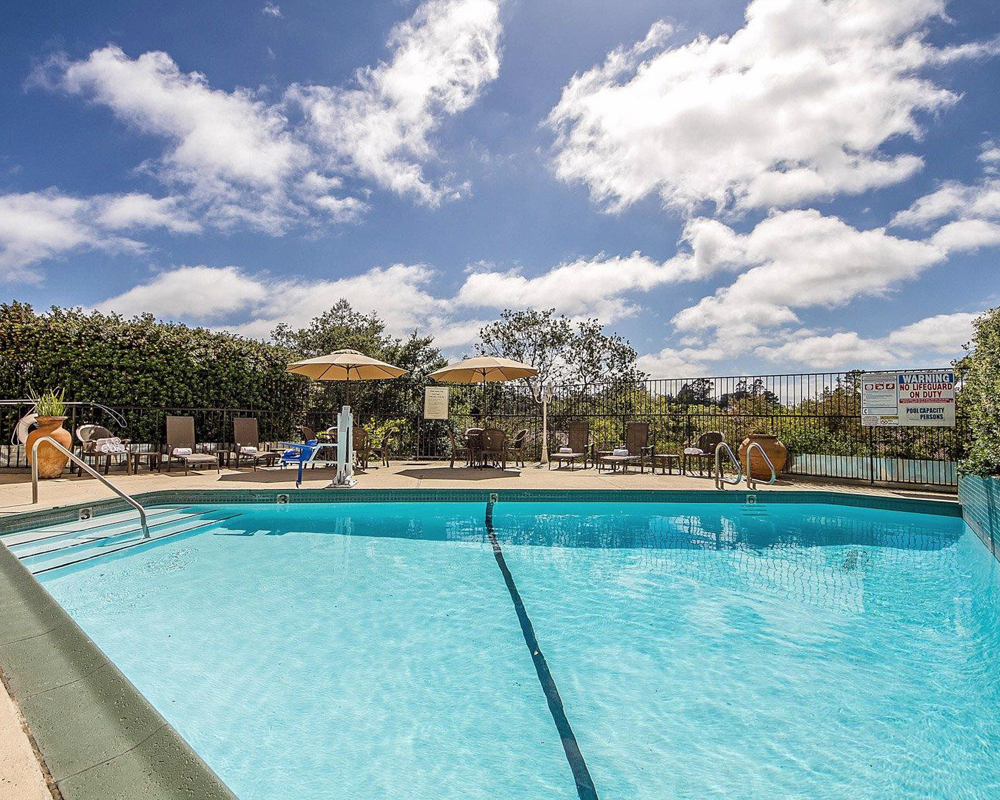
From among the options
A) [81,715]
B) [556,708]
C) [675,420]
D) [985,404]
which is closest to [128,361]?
[81,715]

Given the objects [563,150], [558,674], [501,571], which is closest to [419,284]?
[563,150]

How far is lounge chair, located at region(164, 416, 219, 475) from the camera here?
29.3 feet

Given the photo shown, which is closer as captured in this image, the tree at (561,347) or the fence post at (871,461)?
the fence post at (871,461)

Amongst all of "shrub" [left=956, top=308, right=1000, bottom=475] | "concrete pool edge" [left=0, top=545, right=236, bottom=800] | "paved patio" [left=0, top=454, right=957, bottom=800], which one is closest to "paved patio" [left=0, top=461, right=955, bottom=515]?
"paved patio" [left=0, top=454, right=957, bottom=800]

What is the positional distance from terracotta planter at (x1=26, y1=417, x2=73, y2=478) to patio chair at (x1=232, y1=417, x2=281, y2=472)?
2490 mm

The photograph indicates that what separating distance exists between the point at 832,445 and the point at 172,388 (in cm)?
1248

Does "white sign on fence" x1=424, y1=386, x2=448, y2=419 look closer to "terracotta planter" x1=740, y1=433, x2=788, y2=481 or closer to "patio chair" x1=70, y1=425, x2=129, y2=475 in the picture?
"patio chair" x1=70, y1=425, x2=129, y2=475

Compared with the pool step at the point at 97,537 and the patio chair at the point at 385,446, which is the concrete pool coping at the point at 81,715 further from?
the patio chair at the point at 385,446

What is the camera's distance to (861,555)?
570 cm

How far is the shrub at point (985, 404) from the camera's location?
18.8ft

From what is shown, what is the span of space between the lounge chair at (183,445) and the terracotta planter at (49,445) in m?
1.40

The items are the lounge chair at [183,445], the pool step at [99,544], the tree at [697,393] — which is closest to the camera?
the pool step at [99,544]

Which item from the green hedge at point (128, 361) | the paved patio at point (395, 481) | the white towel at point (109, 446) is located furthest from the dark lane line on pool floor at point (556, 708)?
the green hedge at point (128, 361)

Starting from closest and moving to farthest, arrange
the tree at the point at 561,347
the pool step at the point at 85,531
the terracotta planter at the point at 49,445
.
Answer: the pool step at the point at 85,531 → the terracotta planter at the point at 49,445 → the tree at the point at 561,347
